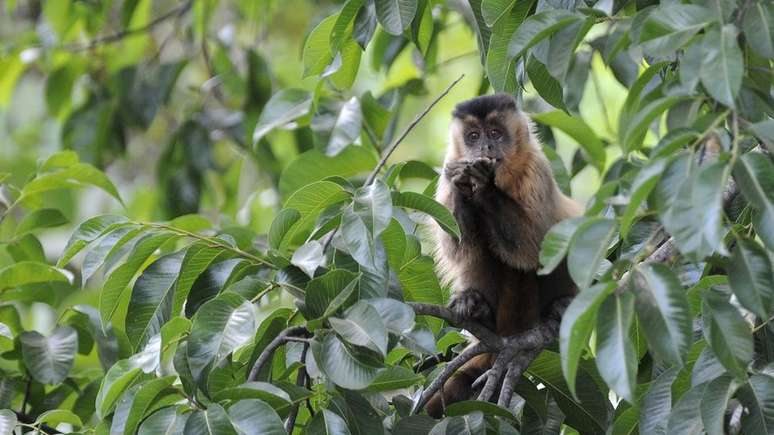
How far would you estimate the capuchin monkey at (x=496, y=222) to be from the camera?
340 cm

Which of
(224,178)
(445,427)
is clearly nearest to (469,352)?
(445,427)

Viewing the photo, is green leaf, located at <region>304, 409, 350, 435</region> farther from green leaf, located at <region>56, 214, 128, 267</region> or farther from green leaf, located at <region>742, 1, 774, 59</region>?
green leaf, located at <region>742, 1, 774, 59</region>

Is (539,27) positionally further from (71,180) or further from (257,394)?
(71,180)

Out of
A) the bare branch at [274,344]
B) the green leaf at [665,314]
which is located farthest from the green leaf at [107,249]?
the green leaf at [665,314]

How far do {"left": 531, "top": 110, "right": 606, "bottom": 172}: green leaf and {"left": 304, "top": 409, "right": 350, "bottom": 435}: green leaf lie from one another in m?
1.34

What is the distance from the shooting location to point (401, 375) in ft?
7.54

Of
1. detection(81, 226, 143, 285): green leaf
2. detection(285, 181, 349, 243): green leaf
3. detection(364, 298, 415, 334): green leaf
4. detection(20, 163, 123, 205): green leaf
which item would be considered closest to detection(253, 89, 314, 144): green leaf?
detection(20, 163, 123, 205): green leaf

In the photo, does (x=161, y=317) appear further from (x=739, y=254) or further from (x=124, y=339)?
(x=739, y=254)

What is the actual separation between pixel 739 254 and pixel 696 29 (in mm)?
373

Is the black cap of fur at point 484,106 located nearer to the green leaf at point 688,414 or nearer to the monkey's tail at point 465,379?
the monkey's tail at point 465,379

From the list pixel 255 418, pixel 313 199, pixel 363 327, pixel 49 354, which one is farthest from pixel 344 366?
pixel 49 354

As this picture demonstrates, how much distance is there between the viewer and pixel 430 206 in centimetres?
242

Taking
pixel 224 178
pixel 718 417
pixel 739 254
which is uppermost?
pixel 739 254

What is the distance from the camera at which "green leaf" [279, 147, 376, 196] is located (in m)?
3.48
